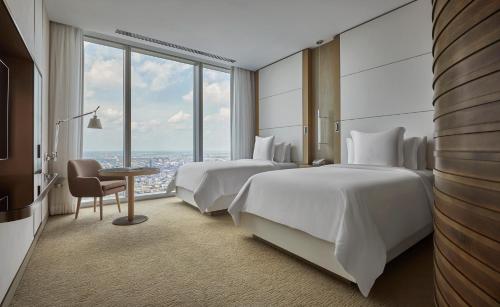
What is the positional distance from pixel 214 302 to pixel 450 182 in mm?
1416

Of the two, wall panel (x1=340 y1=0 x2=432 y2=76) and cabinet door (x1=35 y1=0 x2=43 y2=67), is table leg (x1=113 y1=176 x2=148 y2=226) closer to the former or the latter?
cabinet door (x1=35 y1=0 x2=43 y2=67)

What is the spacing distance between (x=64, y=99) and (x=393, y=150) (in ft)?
14.8

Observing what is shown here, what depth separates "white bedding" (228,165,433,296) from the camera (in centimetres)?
152

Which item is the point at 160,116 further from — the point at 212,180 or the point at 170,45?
the point at 212,180

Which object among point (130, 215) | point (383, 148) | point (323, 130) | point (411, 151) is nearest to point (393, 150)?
point (383, 148)

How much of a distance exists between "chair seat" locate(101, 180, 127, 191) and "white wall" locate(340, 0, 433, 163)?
11.1 ft

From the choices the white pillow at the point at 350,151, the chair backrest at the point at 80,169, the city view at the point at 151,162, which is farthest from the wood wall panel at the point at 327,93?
the chair backrest at the point at 80,169

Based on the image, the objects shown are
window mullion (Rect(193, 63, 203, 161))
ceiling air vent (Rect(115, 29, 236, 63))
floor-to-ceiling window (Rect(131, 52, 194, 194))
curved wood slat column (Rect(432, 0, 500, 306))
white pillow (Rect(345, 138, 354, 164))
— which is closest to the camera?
curved wood slat column (Rect(432, 0, 500, 306))

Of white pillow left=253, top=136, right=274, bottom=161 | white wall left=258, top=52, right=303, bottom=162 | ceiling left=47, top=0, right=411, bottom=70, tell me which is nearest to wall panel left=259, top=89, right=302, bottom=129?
white wall left=258, top=52, right=303, bottom=162

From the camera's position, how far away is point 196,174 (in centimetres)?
347

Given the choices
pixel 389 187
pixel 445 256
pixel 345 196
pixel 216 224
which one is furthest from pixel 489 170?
pixel 216 224

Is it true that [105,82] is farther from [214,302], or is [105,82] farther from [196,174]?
[214,302]

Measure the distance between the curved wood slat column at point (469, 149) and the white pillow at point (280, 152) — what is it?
3.73 metres

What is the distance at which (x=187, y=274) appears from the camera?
1.83 m
